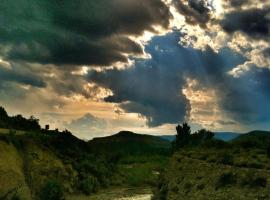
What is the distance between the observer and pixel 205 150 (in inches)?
2822

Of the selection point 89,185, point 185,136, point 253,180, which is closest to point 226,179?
point 253,180

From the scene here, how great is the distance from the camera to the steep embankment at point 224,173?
44.1m

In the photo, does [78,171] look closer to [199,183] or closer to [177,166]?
[177,166]

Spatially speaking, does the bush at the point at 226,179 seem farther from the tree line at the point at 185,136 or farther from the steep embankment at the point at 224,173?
the tree line at the point at 185,136

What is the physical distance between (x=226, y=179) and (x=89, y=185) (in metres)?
85.4

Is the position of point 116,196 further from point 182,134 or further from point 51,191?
point 182,134

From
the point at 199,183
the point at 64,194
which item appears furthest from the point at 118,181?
the point at 199,183

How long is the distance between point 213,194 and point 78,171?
90.9m

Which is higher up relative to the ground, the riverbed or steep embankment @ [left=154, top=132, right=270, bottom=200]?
steep embankment @ [left=154, top=132, right=270, bottom=200]

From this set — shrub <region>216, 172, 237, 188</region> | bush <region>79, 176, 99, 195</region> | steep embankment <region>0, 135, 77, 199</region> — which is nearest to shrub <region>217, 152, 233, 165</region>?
shrub <region>216, 172, 237, 188</region>

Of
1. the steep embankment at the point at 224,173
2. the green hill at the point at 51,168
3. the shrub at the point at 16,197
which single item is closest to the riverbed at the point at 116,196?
the green hill at the point at 51,168

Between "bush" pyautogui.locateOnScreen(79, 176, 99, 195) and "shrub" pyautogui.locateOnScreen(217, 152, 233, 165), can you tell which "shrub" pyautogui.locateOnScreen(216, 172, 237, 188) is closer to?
"shrub" pyautogui.locateOnScreen(217, 152, 233, 165)

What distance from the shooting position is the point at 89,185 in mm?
129500

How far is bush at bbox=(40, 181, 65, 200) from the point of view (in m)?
103
